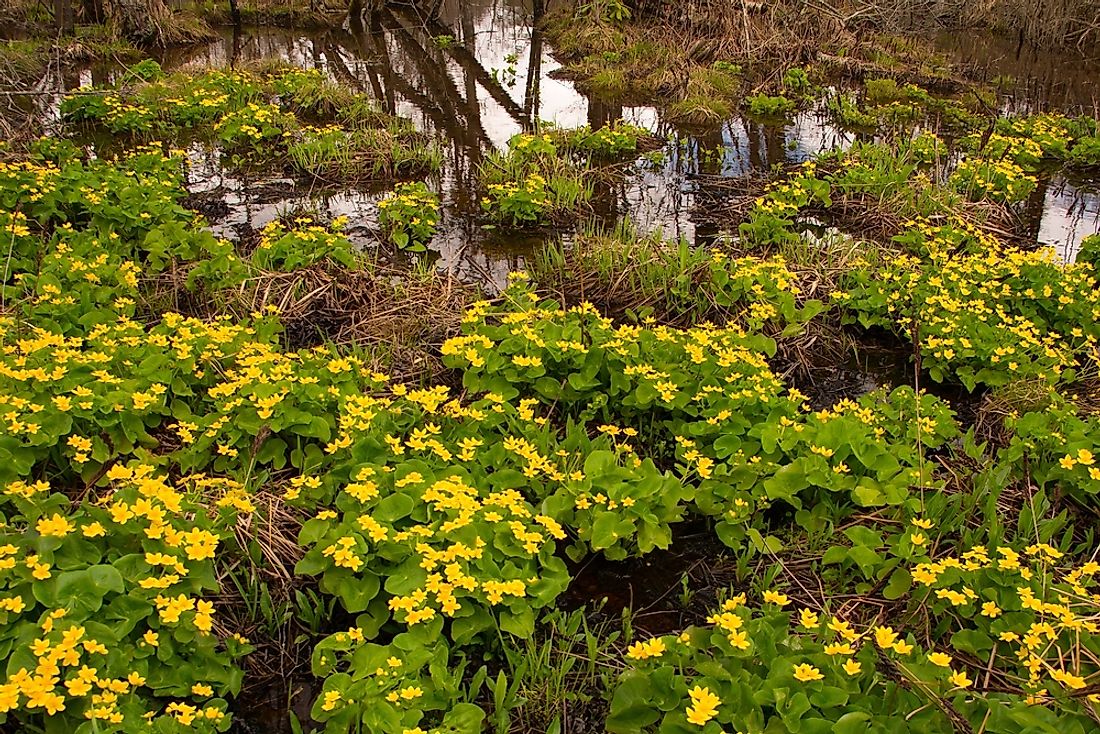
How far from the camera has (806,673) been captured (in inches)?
98.5

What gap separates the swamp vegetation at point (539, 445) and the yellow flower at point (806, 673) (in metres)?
0.01

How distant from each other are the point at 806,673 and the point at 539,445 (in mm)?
1596

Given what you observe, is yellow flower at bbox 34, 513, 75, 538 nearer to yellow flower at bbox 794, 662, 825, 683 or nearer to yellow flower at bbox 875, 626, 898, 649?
yellow flower at bbox 794, 662, 825, 683

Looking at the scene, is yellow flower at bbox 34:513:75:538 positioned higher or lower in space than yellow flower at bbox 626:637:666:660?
higher

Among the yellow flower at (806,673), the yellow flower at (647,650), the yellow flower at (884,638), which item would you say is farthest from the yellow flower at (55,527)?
the yellow flower at (884,638)

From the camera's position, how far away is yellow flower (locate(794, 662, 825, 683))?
249 cm

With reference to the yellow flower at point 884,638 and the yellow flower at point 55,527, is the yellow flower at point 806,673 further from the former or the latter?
the yellow flower at point 55,527

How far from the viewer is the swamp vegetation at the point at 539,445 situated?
2602 mm

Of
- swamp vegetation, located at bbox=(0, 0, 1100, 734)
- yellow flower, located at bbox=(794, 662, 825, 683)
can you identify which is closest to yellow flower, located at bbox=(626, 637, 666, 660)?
swamp vegetation, located at bbox=(0, 0, 1100, 734)

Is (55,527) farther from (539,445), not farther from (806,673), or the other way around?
(806,673)

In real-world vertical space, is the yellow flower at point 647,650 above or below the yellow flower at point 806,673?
below

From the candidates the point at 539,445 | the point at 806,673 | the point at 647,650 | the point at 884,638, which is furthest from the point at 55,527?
the point at 884,638

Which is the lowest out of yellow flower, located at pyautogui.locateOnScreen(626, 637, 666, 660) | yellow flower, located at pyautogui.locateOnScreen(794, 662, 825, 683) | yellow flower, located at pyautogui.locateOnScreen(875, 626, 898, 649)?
yellow flower, located at pyautogui.locateOnScreen(626, 637, 666, 660)

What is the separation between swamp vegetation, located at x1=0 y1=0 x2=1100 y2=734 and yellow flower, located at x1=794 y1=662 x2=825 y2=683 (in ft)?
0.04
